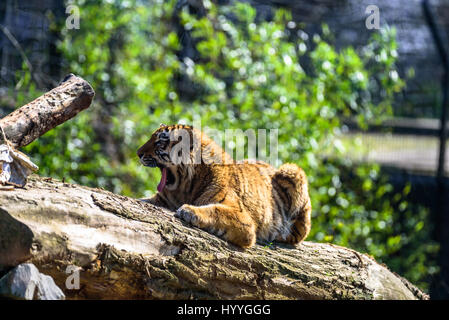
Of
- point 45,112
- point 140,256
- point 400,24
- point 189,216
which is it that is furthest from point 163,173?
point 400,24

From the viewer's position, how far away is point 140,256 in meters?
A: 3.00

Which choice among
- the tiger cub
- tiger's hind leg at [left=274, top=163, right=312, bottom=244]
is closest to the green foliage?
tiger's hind leg at [left=274, top=163, right=312, bottom=244]

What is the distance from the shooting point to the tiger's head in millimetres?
3998

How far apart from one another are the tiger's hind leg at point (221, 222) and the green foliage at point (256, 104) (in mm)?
3209

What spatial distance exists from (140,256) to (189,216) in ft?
1.64

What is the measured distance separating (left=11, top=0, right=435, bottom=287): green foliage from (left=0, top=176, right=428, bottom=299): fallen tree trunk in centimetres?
306

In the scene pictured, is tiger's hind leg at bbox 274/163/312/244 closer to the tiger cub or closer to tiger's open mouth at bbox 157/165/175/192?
the tiger cub

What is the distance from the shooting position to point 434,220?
292 inches

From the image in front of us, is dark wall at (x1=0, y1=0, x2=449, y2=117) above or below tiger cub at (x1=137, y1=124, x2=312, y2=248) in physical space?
above

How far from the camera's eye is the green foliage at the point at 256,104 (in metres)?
6.83

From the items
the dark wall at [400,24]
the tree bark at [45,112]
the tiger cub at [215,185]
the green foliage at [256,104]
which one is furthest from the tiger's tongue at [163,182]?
the dark wall at [400,24]

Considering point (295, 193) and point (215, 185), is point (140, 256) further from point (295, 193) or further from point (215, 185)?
point (295, 193)

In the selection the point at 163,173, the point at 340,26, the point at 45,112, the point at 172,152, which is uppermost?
the point at 340,26

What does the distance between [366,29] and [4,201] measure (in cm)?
614
